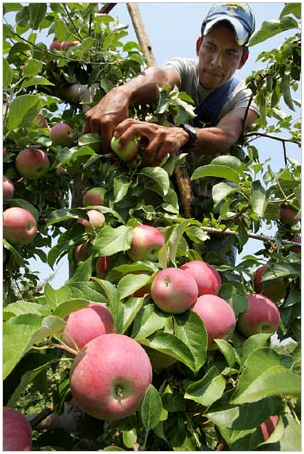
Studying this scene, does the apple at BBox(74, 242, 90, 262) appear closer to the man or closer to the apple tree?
the apple tree

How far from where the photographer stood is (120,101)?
4.46ft

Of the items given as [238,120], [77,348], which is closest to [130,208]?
[77,348]

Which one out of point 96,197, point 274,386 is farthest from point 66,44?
point 274,386

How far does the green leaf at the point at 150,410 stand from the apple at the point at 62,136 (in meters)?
1.03

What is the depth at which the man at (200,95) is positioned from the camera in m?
1.28

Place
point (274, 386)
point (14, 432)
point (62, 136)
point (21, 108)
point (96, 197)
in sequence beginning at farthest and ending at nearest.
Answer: point (62, 136), point (96, 197), point (21, 108), point (14, 432), point (274, 386)

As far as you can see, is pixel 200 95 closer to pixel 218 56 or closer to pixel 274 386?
pixel 218 56

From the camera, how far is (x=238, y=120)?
1.67m

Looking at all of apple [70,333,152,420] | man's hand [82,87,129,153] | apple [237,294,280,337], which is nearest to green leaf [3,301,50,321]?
apple [70,333,152,420]

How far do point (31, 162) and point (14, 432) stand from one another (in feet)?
2.99

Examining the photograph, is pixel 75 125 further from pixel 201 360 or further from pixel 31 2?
pixel 201 360

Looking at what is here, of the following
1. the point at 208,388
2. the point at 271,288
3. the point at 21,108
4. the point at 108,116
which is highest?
the point at 21,108

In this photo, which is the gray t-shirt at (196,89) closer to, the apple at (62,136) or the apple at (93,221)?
the apple at (62,136)

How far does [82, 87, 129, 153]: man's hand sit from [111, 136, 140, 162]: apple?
49 mm
